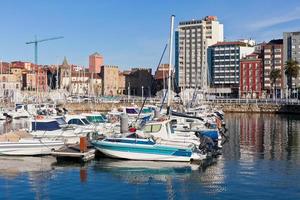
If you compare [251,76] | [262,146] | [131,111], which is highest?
[251,76]

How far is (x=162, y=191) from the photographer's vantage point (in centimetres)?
2738

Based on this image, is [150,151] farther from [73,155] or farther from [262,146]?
[262,146]

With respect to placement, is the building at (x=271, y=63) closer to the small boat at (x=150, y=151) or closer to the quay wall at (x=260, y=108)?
the quay wall at (x=260, y=108)

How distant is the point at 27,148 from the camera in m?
38.6

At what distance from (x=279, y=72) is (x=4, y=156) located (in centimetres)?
14237

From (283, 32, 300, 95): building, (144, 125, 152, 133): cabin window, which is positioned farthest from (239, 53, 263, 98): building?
(144, 125, 152, 133): cabin window

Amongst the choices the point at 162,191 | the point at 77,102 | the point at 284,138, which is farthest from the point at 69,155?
the point at 77,102

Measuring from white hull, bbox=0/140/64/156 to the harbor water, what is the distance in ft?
2.64

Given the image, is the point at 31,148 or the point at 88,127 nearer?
the point at 31,148

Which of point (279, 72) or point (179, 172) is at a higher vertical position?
point (279, 72)

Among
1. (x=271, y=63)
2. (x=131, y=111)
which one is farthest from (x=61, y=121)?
(x=271, y=63)

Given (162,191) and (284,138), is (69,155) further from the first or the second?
(284,138)

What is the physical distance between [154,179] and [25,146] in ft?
41.6

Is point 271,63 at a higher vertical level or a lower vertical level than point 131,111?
higher
